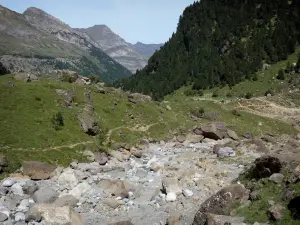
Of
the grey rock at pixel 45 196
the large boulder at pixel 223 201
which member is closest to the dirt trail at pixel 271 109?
the large boulder at pixel 223 201

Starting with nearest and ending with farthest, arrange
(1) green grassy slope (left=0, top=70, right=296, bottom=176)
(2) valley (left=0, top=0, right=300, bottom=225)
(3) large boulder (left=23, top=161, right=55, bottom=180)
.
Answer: (2) valley (left=0, top=0, right=300, bottom=225) < (3) large boulder (left=23, top=161, right=55, bottom=180) < (1) green grassy slope (left=0, top=70, right=296, bottom=176)

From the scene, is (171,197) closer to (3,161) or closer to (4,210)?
(4,210)

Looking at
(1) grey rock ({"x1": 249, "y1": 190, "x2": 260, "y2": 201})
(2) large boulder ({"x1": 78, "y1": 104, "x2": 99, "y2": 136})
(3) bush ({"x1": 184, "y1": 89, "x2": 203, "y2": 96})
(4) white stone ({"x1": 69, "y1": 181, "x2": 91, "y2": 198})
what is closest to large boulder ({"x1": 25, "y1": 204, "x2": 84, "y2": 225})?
(4) white stone ({"x1": 69, "y1": 181, "x2": 91, "y2": 198})

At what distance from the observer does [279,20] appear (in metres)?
162

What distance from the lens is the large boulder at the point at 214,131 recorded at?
214 feet

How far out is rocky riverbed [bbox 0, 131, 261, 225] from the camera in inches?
1207

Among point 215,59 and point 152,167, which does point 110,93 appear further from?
point 215,59

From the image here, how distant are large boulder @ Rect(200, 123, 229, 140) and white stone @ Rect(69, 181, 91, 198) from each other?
106ft

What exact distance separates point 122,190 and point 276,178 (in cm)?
1487

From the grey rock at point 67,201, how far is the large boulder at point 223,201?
11.8 m

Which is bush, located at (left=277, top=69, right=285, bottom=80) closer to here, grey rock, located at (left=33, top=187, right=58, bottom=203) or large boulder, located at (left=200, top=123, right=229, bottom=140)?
large boulder, located at (left=200, top=123, right=229, bottom=140)

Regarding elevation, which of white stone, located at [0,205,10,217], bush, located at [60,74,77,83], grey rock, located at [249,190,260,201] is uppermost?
bush, located at [60,74,77,83]

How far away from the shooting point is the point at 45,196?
3409 cm

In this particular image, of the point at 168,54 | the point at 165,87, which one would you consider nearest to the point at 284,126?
the point at 165,87
